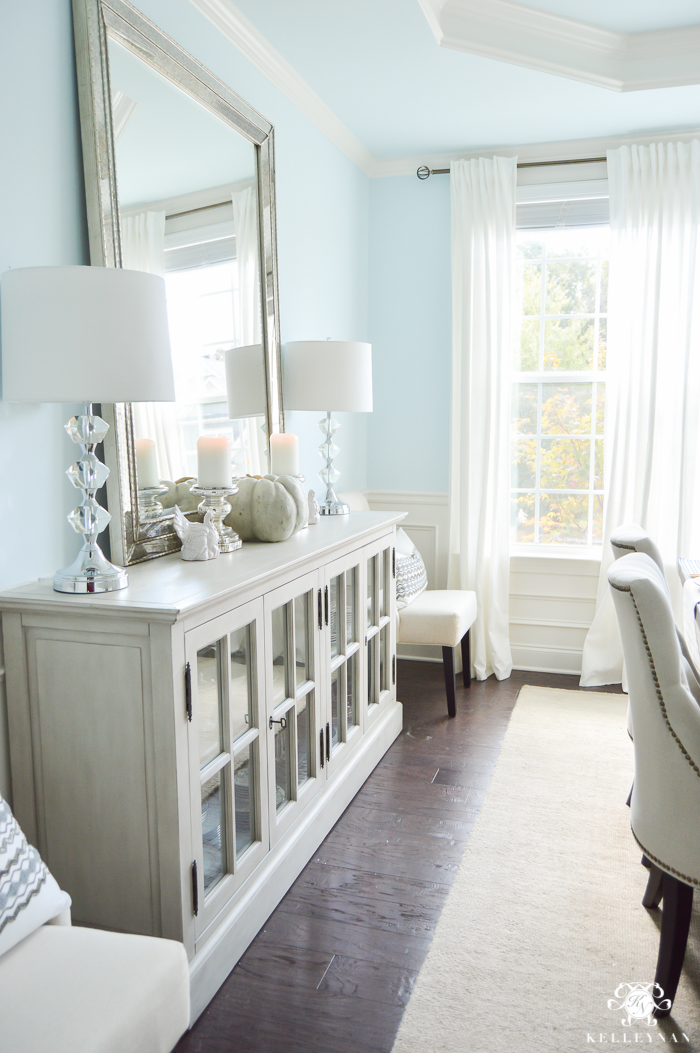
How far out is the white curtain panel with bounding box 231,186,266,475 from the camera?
254cm

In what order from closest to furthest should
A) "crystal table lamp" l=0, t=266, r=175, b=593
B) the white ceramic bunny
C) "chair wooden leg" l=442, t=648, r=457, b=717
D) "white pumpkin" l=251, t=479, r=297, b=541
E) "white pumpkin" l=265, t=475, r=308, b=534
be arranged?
1. "crystal table lamp" l=0, t=266, r=175, b=593
2. the white ceramic bunny
3. "white pumpkin" l=251, t=479, r=297, b=541
4. "white pumpkin" l=265, t=475, r=308, b=534
5. "chair wooden leg" l=442, t=648, r=457, b=717

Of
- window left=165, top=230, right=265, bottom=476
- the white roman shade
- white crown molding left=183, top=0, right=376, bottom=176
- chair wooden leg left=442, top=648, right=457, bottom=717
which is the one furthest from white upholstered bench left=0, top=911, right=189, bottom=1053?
the white roman shade

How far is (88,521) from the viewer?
5.39 ft

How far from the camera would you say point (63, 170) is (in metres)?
1.72

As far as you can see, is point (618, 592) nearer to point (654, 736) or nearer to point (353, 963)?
point (654, 736)

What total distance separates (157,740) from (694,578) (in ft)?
A: 5.71

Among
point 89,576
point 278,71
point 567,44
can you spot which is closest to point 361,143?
point 278,71

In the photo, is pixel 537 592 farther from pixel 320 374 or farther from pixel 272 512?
pixel 272 512

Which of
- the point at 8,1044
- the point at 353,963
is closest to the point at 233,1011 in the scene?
the point at 353,963

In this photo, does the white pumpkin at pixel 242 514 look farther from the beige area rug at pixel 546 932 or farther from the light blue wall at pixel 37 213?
the beige area rug at pixel 546 932

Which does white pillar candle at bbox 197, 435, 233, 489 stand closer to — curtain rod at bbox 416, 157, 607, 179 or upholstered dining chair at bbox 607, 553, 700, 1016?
upholstered dining chair at bbox 607, 553, 700, 1016

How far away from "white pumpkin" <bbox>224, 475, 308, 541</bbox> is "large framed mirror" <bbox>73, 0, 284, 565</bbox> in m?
0.17

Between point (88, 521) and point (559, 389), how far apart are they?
9.51 ft

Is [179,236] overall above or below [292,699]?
above
